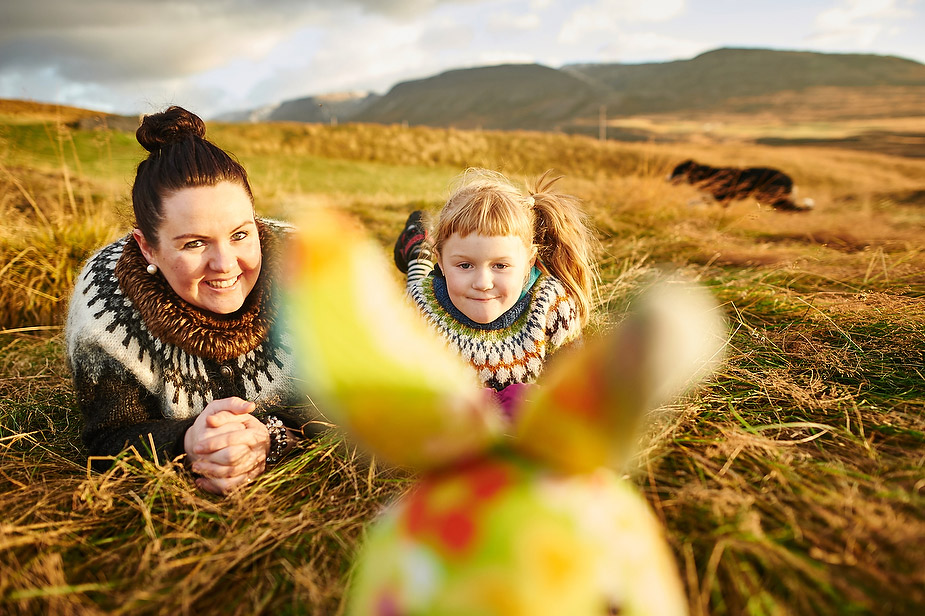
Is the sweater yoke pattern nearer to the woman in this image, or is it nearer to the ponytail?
the ponytail

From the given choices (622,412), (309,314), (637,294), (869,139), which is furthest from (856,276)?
(869,139)

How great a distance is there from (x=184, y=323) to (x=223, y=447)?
0.52m

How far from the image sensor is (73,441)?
2.15m

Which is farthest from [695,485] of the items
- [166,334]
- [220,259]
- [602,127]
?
[602,127]

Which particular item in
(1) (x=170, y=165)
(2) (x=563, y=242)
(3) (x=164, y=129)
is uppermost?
(3) (x=164, y=129)

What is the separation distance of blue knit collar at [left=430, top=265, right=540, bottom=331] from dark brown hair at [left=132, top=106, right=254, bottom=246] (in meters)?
0.96

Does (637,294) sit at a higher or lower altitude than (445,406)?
lower

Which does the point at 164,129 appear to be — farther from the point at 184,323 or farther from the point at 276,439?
the point at 276,439

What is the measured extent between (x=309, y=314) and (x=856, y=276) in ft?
11.7

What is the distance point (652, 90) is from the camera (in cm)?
7475

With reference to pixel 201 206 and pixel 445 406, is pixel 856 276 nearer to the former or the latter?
pixel 445 406

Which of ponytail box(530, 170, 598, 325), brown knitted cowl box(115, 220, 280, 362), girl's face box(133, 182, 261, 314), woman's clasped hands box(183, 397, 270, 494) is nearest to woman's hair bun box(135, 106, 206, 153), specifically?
girl's face box(133, 182, 261, 314)

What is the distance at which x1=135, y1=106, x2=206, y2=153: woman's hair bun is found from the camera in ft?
6.06

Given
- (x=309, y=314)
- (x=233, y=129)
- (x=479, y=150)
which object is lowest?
(x=309, y=314)
